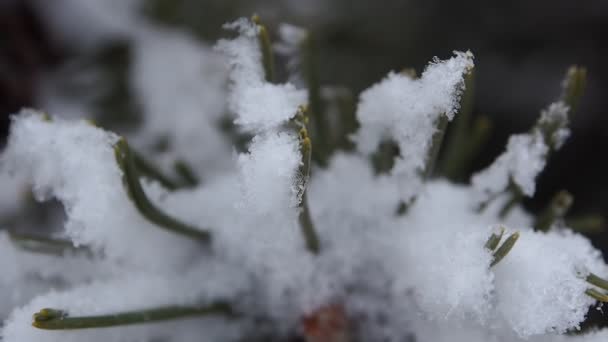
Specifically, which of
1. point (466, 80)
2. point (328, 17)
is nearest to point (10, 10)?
point (328, 17)

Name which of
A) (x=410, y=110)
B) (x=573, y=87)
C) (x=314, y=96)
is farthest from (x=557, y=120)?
(x=314, y=96)

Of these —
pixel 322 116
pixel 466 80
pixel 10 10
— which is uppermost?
pixel 10 10

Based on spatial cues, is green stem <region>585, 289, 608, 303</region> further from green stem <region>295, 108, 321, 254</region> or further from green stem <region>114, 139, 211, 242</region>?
green stem <region>114, 139, 211, 242</region>

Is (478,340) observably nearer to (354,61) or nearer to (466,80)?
(466,80)

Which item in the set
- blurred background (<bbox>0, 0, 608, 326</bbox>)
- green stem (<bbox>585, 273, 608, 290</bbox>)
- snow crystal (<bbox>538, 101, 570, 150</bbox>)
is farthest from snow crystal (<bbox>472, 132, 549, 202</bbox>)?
blurred background (<bbox>0, 0, 608, 326</bbox>)

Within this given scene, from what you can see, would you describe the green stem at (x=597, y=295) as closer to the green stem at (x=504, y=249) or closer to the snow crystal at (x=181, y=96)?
the green stem at (x=504, y=249)

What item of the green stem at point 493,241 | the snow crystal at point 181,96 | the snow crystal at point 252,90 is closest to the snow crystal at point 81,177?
the snow crystal at point 252,90
